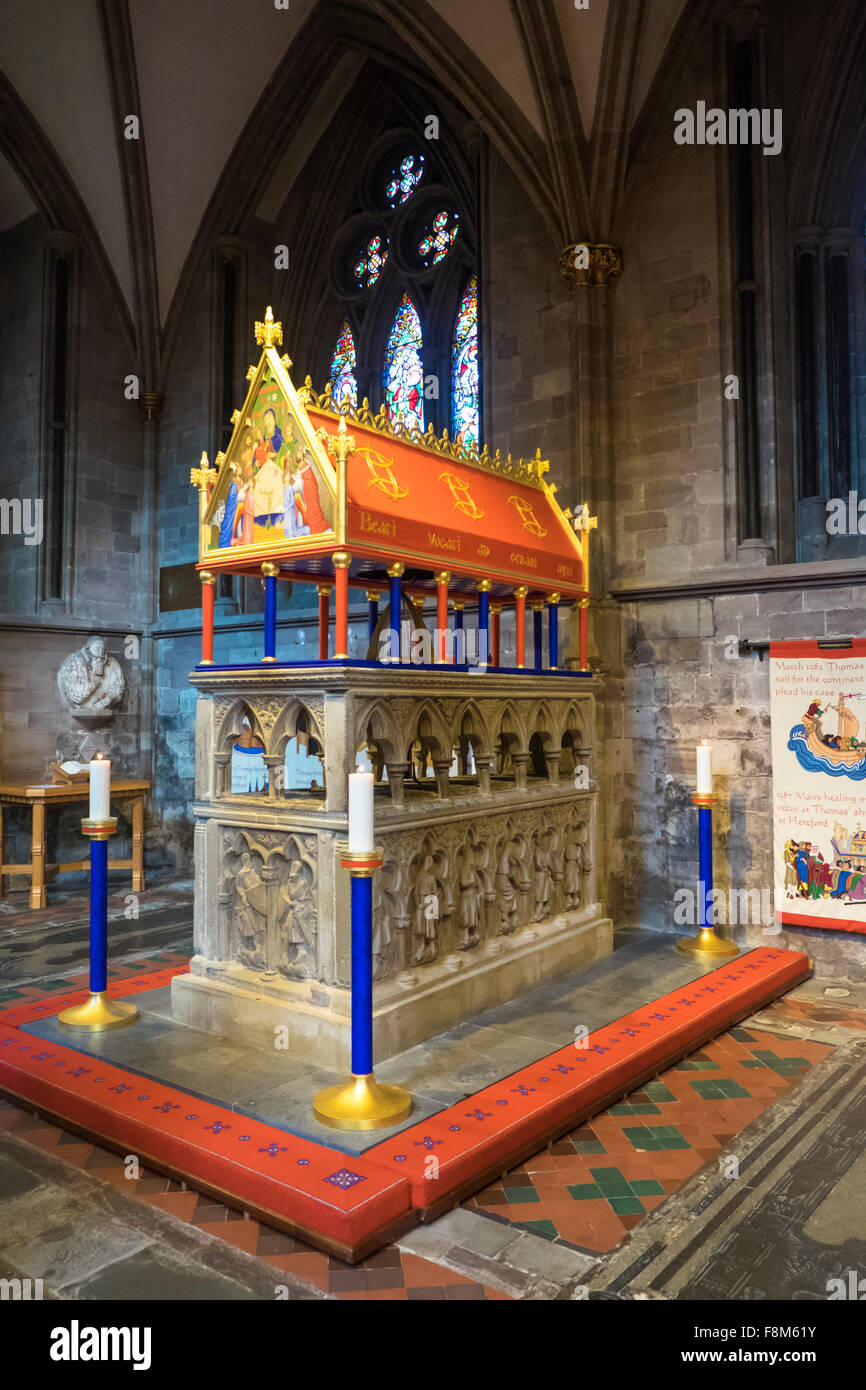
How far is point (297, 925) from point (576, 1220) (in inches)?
69.2

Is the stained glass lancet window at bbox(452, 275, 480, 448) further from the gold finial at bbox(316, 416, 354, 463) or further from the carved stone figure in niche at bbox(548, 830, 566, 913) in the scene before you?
the gold finial at bbox(316, 416, 354, 463)

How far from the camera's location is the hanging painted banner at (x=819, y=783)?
6.04m

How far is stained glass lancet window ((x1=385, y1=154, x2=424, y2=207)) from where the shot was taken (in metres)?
9.93

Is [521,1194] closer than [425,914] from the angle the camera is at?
Yes

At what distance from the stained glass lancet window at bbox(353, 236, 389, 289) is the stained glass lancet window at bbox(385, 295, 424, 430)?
0.49 metres

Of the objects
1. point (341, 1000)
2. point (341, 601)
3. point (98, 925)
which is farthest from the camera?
point (98, 925)

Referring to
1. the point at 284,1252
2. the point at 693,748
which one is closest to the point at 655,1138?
the point at 284,1252

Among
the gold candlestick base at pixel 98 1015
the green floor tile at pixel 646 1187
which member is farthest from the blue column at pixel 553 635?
the green floor tile at pixel 646 1187

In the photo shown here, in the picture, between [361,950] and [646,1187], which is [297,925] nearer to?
[361,950]

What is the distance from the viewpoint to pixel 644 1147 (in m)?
3.61

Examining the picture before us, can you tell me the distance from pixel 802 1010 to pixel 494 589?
306 centimetres

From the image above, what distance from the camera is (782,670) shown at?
632 centimetres

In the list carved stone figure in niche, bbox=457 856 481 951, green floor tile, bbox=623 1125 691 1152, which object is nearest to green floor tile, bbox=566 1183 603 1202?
green floor tile, bbox=623 1125 691 1152

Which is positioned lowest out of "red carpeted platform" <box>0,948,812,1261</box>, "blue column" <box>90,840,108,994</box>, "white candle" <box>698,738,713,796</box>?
"red carpeted platform" <box>0,948,812,1261</box>
